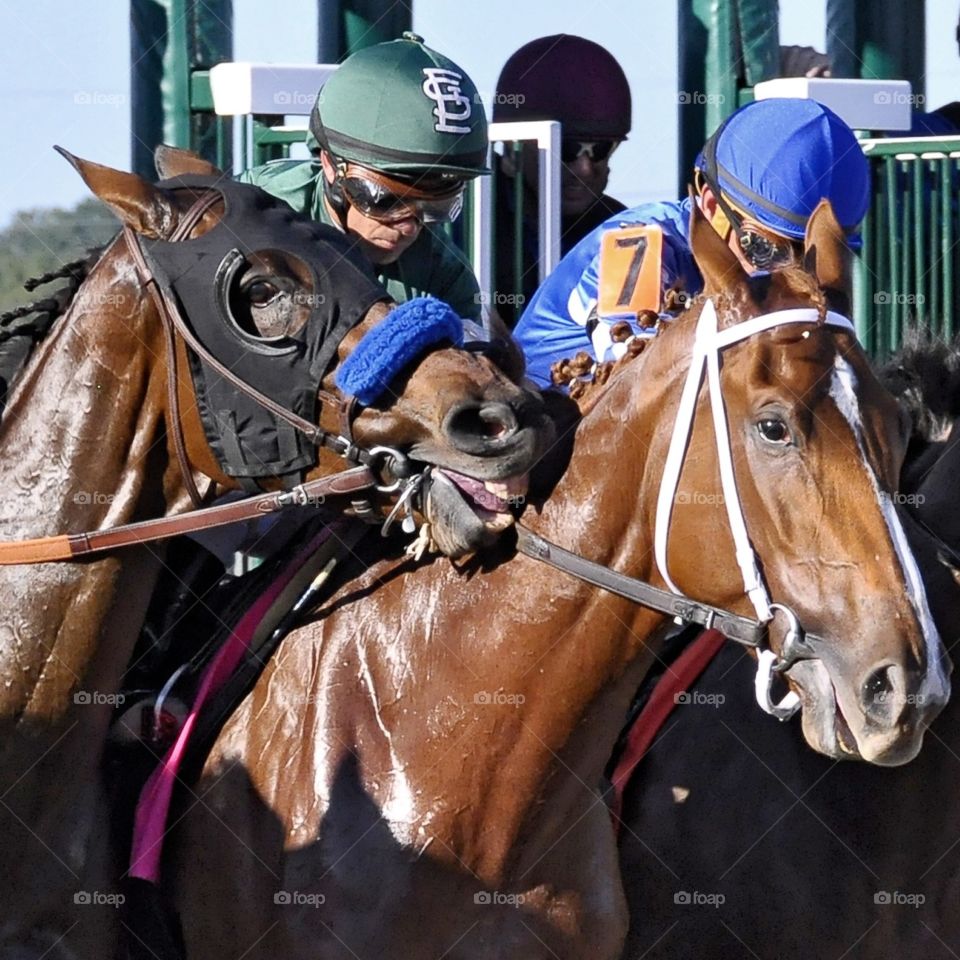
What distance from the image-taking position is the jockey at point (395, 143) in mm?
4262

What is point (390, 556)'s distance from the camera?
160 inches

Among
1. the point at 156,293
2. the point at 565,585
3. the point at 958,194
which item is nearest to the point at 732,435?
the point at 565,585

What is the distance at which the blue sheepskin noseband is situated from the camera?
12.0ft

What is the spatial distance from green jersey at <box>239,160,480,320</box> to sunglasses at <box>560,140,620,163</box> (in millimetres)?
2014

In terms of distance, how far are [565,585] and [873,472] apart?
669 mm

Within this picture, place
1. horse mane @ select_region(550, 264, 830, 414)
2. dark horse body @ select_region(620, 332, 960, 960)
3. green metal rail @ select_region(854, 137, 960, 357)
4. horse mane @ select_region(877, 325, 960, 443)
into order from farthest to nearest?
green metal rail @ select_region(854, 137, 960, 357) < horse mane @ select_region(877, 325, 960, 443) < dark horse body @ select_region(620, 332, 960, 960) < horse mane @ select_region(550, 264, 830, 414)

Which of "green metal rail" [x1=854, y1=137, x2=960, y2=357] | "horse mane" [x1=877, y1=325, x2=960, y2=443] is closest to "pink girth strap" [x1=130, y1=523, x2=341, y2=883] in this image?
"horse mane" [x1=877, y1=325, x2=960, y2=443]

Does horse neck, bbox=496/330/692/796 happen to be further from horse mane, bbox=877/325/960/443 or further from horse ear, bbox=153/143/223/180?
horse mane, bbox=877/325/960/443

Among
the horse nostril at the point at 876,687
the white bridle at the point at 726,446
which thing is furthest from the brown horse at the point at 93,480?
the horse nostril at the point at 876,687

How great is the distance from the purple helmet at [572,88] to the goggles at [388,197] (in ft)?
8.46

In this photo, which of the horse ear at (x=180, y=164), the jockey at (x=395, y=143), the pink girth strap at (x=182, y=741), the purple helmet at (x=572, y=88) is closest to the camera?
the pink girth strap at (x=182, y=741)

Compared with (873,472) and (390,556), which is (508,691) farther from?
(873,472)

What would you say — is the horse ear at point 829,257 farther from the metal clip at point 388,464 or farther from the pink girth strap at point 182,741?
the pink girth strap at point 182,741

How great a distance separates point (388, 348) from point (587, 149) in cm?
341
